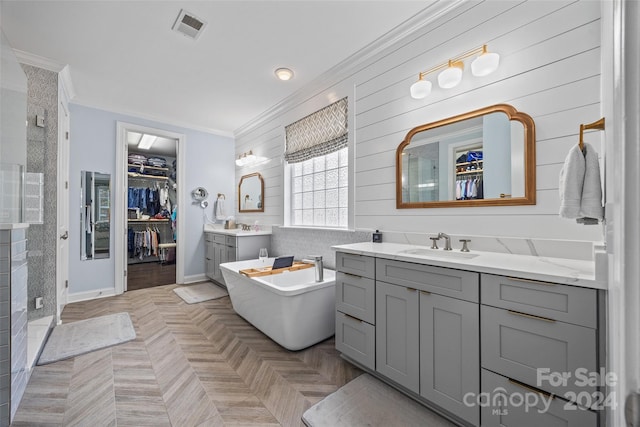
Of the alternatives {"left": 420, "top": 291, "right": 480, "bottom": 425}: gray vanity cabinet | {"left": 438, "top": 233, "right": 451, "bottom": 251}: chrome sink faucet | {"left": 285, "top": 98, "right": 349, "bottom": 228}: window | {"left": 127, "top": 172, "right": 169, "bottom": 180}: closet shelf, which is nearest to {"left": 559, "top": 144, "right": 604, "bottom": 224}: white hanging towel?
{"left": 420, "top": 291, "right": 480, "bottom": 425}: gray vanity cabinet

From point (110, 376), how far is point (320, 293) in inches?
67.2

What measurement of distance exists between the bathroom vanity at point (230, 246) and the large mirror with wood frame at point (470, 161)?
2.32 metres

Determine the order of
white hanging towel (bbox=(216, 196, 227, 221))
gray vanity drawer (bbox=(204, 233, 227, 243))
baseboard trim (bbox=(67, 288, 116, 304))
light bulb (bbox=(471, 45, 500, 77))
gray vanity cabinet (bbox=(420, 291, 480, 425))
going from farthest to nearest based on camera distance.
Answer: white hanging towel (bbox=(216, 196, 227, 221)) → gray vanity drawer (bbox=(204, 233, 227, 243)) → baseboard trim (bbox=(67, 288, 116, 304)) → light bulb (bbox=(471, 45, 500, 77)) → gray vanity cabinet (bbox=(420, 291, 480, 425))

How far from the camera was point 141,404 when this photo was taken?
5.70ft

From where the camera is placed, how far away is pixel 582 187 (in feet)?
4.00

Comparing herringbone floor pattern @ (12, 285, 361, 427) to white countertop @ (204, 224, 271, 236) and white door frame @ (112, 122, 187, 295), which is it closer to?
white countertop @ (204, 224, 271, 236)

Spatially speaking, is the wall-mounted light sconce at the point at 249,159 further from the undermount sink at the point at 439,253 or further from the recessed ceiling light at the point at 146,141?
the undermount sink at the point at 439,253

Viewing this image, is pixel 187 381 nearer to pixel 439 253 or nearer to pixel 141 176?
pixel 439 253

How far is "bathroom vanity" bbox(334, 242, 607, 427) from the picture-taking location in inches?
44.8

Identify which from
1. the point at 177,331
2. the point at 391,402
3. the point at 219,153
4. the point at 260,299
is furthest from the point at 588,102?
the point at 219,153

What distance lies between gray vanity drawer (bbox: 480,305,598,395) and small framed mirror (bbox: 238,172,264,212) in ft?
11.6

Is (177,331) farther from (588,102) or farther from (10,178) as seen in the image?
(588,102)

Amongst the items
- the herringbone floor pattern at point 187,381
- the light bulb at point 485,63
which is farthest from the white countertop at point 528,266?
the light bulb at point 485,63

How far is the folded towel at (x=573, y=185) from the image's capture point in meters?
1.22
